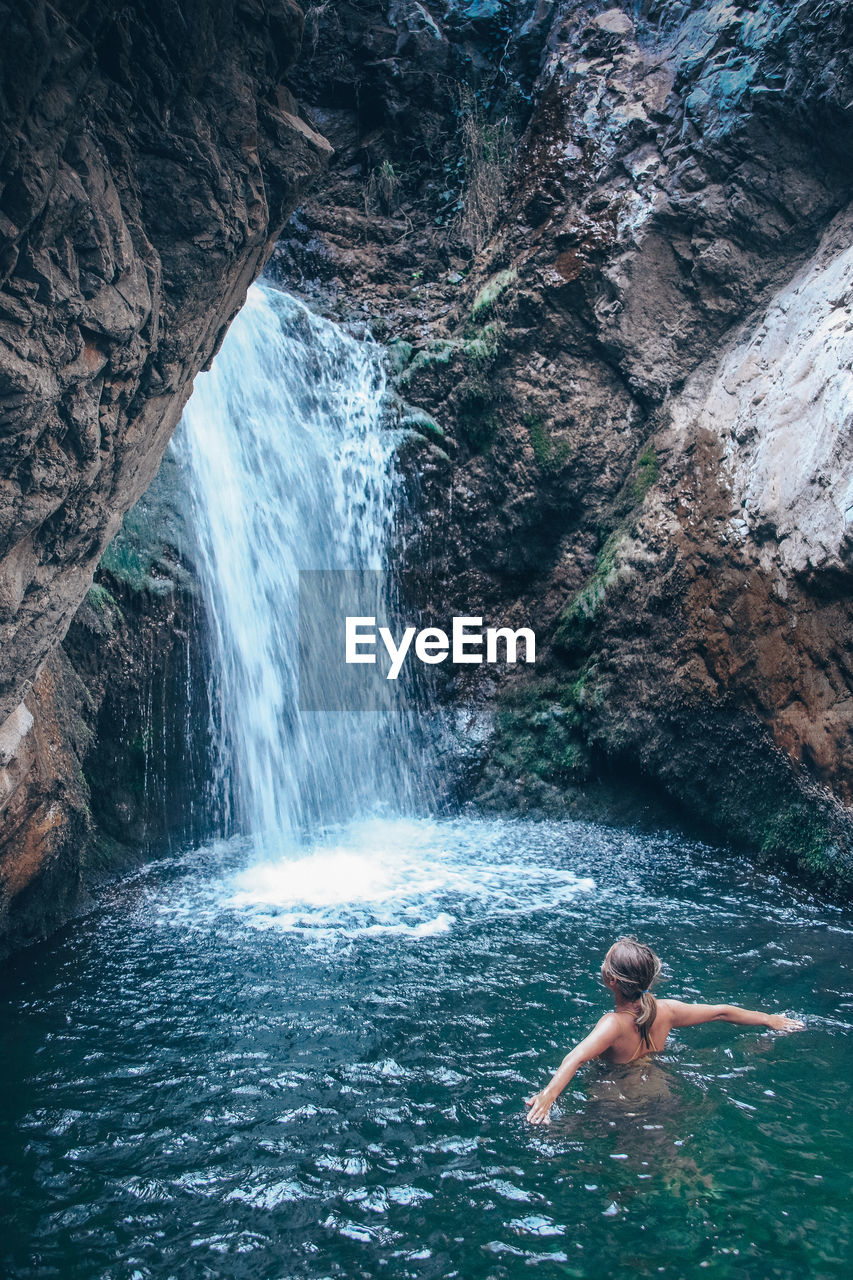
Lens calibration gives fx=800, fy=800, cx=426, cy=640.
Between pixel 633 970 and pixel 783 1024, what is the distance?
3.76 feet

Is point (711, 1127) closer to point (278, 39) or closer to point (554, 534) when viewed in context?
point (278, 39)

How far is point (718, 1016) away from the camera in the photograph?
3.80 m

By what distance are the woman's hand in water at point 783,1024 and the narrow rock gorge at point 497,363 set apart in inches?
90.5

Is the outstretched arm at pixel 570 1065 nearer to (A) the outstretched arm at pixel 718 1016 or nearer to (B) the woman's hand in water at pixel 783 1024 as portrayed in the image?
(A) the outstretched arm at pixel 718 1016

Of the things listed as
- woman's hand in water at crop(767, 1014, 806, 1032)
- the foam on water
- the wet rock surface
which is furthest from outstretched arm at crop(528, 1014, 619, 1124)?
the wet rock surface

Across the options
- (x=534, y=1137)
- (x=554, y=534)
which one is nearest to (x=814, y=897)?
(x=534, y=1137)

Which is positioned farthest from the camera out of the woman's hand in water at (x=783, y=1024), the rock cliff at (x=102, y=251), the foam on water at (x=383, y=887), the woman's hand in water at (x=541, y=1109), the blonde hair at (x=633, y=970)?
the foam on water at (x=383, y=887)

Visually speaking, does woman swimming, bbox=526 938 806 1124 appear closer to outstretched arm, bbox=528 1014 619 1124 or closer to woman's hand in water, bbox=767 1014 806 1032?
outstretched arm, bbox=528 1014 619 1124

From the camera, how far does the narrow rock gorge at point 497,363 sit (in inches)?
142

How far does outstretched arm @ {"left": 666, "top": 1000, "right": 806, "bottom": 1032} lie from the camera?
376cm

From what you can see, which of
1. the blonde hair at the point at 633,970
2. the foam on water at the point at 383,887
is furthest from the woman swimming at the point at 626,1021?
the foam on water at the point at 383,887

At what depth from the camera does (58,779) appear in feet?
18.1

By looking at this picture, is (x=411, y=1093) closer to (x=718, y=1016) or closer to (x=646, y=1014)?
(x=646, y=1014)

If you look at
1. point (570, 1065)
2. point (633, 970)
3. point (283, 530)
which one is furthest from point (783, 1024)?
point (283, 530)
